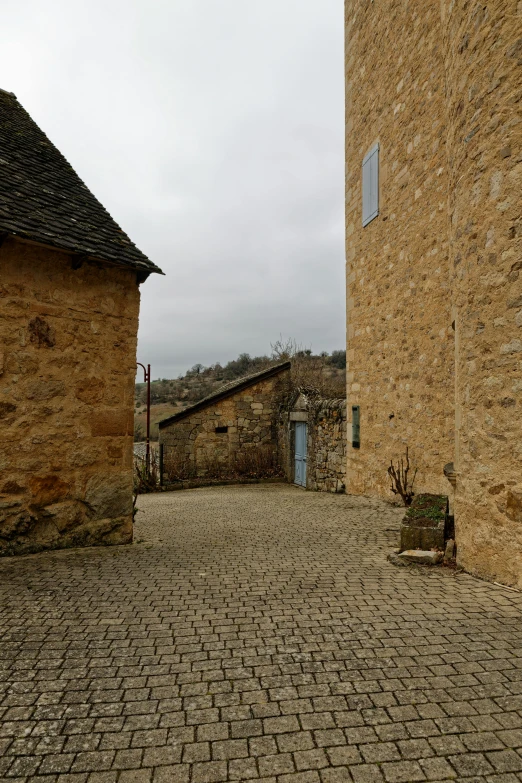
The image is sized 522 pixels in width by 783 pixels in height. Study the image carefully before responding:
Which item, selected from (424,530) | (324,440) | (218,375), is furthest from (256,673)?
(218,375)

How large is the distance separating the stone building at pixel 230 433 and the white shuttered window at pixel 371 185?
6.37 metres

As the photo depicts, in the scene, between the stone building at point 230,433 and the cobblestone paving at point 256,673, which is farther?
the stone building at point 230,433

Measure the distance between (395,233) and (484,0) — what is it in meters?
4.72

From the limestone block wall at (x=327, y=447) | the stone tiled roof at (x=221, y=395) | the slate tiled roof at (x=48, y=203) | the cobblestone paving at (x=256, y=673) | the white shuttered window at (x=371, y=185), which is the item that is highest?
the white shuttered window at (x=371, y=185)

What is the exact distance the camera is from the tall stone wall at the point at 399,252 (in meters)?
7.71

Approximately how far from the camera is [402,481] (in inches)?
340

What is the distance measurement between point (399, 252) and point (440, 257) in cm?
135

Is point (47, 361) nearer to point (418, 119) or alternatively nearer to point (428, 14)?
point (418, 119)

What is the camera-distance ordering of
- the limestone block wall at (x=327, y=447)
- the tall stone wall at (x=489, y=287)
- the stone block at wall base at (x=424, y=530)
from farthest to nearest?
the limestone block wall at (x=327, y=447)
the stone block at wall base at (x=424, y=530)
the tall stone wall at (x=489, y=287)

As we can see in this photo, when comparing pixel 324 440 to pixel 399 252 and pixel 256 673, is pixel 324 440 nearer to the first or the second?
pixel 399 252

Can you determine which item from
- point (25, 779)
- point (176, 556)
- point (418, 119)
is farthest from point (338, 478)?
point (25, 779)

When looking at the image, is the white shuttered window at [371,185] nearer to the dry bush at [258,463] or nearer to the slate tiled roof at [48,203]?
the slate tiled roof at [48,203]

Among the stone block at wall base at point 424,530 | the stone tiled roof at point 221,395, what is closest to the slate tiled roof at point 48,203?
the stone block at wall base at point 424,530

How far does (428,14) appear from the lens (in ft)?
26.1
